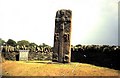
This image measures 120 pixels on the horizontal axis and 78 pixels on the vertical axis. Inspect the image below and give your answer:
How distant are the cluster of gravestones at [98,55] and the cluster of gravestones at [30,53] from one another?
328 cm

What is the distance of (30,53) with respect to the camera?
102 ft

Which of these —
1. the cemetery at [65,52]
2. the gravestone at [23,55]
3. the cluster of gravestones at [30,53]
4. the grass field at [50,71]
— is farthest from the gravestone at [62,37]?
the cluster of gravestones at [30,53]

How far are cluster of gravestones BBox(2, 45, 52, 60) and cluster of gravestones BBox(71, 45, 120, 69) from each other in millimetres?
3278

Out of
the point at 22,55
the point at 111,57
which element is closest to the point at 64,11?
the point at 111,57

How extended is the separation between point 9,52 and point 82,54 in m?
7.74

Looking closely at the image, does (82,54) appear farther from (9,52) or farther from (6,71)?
(6,71)

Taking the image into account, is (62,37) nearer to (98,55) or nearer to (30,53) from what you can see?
(98,55)

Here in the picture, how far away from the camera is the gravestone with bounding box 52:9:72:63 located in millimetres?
22906

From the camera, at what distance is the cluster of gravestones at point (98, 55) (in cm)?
2445

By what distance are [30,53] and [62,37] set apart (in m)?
8.68

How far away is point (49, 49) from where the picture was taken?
3178 cm

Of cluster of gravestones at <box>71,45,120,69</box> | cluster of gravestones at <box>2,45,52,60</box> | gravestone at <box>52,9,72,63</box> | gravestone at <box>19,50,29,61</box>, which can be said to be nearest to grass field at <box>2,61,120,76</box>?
Answer: gravestone at <box>52,9,72,63</box>

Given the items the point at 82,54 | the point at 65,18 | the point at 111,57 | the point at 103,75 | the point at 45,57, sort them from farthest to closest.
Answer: the point at 45,57 < the point at 82,54 < the point at 111,57 < the point at 65,18 < the point at 103,75

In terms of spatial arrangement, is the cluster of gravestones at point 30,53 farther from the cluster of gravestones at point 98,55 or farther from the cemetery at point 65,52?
the cluster of gravestones at point 98,55
